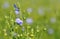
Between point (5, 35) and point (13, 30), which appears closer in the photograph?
point (13, 30)

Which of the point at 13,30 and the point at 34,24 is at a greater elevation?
the point at 13,30

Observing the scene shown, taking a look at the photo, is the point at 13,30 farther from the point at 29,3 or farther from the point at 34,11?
the point at 29,3

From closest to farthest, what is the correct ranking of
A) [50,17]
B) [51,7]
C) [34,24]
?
[34,24] → [50,17] → [51,7]

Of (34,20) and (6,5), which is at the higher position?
(6,5)

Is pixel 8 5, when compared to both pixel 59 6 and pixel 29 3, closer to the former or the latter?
pixel 29 3

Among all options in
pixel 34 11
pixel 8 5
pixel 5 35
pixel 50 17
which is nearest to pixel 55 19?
pixel 50 17

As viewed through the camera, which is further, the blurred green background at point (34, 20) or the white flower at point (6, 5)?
the white flower at point (6, 5)

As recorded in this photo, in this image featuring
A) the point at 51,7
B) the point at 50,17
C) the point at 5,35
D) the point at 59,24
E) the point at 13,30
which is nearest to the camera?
the point at 13,30

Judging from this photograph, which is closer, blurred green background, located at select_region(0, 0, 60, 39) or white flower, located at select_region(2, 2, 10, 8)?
blurred green background, located at select_region(0, 0, 60, 39)

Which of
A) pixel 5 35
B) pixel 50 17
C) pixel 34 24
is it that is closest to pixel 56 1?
pixel 50 17

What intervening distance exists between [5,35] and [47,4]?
76.2 inches

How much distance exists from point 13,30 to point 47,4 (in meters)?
2.06

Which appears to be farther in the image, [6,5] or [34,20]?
[6,5]

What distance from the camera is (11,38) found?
2449 millimetres
